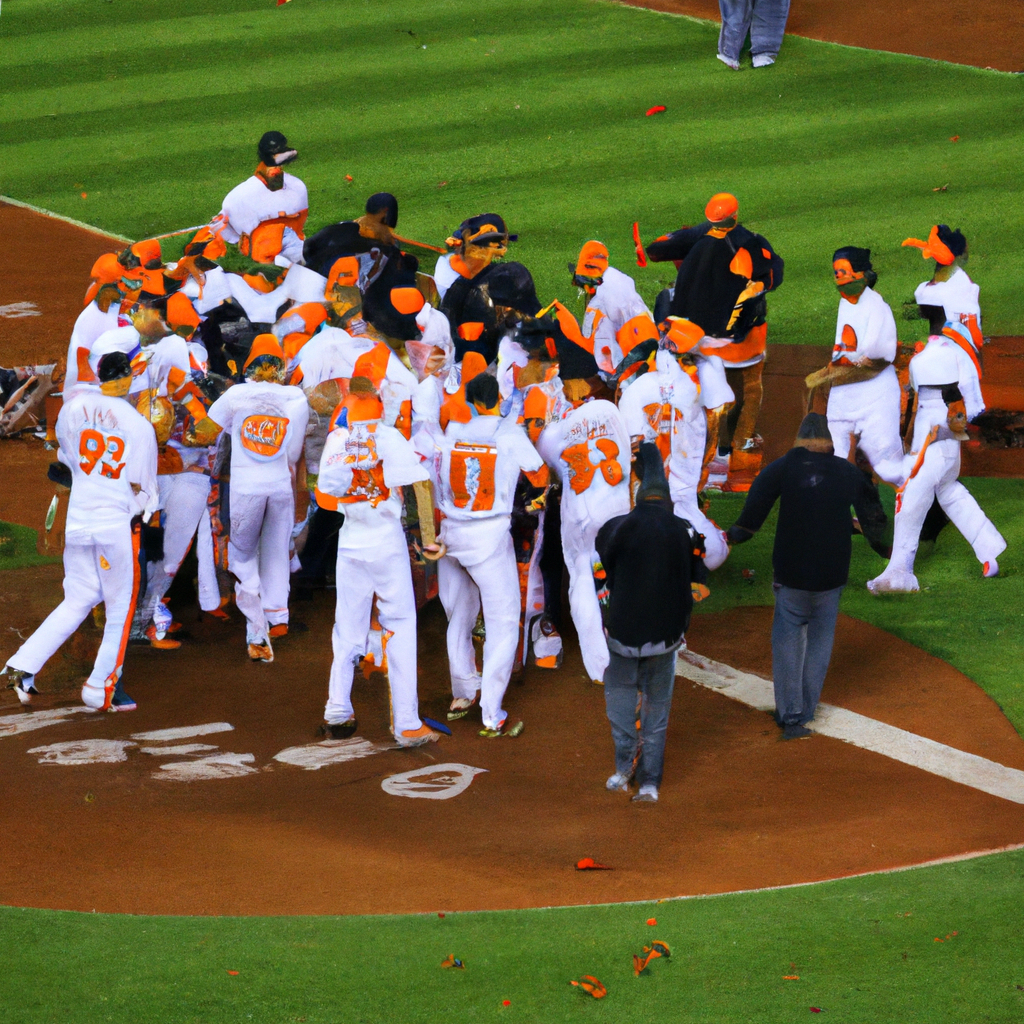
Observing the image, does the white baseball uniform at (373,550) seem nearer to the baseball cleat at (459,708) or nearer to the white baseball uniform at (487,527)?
the white baseball uniform at (487,527)

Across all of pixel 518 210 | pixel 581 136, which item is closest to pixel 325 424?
pixel 518 210

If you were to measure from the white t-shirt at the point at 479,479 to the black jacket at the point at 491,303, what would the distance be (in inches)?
33.5

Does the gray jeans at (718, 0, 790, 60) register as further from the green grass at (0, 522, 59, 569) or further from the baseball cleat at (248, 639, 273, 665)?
the baseball cleat at (248, 639, 273, 665)

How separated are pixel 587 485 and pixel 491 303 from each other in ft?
5.67

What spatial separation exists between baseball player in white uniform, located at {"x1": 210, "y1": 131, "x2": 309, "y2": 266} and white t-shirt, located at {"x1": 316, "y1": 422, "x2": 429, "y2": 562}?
350 centimetres

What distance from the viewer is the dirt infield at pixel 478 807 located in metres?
5.76

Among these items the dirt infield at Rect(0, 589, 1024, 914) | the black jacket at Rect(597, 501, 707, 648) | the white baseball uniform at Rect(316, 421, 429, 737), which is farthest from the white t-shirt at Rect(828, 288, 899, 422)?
the white baseball uniform at Rect(316, 421, 429, 737)

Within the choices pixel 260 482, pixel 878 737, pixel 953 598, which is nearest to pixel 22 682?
pixel 260 482

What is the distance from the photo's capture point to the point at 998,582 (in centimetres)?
852

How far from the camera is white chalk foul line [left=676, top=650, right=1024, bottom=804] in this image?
6.51 metres

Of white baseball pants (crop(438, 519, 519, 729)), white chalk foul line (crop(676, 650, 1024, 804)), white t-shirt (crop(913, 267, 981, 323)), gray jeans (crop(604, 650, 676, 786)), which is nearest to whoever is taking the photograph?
gray jeans (crop(604, 650, 676, 786))

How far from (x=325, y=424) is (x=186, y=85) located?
416 inches

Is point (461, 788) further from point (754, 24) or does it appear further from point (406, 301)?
point (754, 24)

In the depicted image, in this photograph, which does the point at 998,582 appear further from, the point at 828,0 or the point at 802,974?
the point at 828,0
